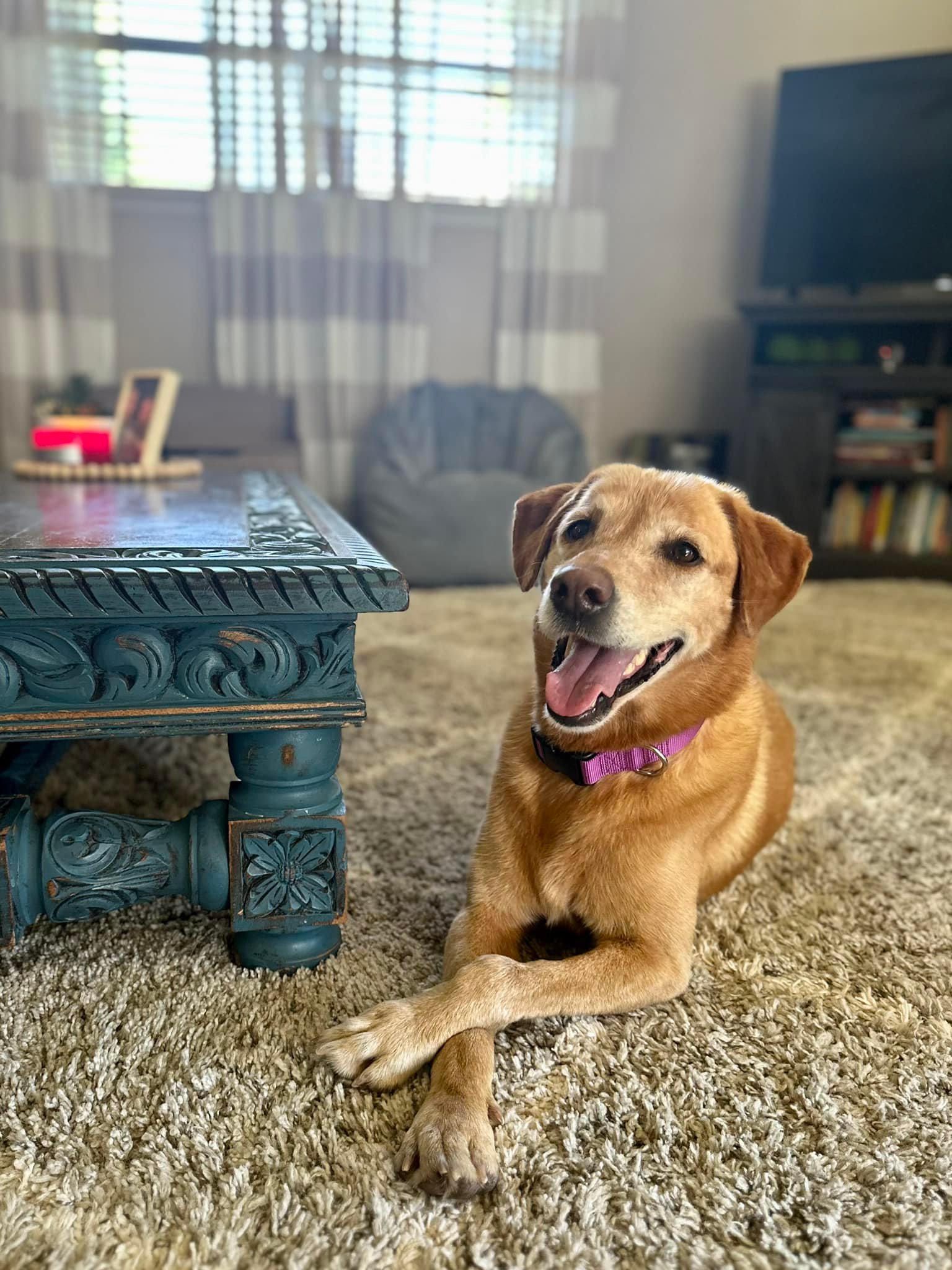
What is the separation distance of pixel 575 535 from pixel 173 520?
62 centimetres

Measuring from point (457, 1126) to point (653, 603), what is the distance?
0.59m

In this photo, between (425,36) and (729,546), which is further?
(425,36)

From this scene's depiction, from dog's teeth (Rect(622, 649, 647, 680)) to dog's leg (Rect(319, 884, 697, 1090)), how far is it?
0.90ft

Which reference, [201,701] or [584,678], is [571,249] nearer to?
[584,678]

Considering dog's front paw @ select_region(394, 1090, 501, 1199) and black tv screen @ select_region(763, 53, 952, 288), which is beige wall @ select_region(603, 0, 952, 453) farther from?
dog's front paw @ select_region(394, 1090, 501, 1199)

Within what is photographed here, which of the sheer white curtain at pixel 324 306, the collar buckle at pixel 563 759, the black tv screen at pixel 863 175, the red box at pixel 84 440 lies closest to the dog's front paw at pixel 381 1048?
the collar buckle at pixel 563 759

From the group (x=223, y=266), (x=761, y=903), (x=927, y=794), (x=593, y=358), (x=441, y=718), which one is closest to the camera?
(x=761, y=903)

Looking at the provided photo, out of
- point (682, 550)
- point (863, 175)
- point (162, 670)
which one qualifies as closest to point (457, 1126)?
point (162, 670)

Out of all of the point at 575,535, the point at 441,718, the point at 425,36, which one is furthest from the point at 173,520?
the point at 425,36

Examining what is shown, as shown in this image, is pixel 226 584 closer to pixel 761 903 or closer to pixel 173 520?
pixel 173 520

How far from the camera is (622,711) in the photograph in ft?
3.61

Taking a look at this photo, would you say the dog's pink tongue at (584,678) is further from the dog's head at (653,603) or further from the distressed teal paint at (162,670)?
the distressed teal paint at (162,670)

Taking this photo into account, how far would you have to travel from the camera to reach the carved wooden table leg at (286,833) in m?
1.02

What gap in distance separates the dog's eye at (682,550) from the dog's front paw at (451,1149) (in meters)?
0.65
